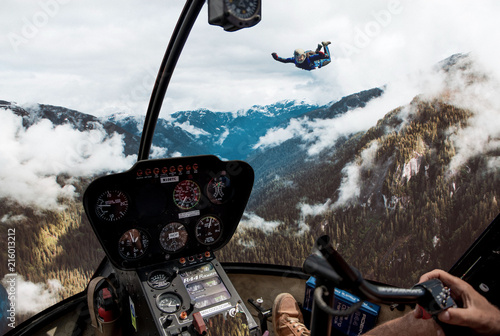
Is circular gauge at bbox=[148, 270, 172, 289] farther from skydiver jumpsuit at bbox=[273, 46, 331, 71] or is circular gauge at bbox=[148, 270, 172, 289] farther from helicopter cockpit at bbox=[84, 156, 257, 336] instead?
skydiver jumpsuit at bbox=[273, 46, 331, 71]

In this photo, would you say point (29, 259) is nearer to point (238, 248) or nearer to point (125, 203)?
point (238, 248)

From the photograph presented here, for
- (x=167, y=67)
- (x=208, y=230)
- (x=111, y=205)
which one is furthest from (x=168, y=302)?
(x=167, y=67)

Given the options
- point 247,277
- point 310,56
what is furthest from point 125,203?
point 310,56

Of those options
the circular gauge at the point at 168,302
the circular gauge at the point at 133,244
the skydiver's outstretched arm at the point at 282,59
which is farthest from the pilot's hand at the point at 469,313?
the skydiver's outstretched arm at the point at 282,59

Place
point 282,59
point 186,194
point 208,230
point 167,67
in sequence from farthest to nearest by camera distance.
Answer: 1. point 282,59
2. point 208,230
3. point 186,194
4. point 167,67

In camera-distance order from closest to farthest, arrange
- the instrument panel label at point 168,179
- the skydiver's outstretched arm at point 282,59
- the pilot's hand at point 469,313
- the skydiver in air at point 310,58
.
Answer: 1. the pilot's hand at point 469,313
2. the instrument panel label at point 168,179
3. the skydiver's outstretched arm at point 282,59
4. the skydiver in air at point 310,58

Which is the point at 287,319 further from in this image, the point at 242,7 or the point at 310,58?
the point at 310,58

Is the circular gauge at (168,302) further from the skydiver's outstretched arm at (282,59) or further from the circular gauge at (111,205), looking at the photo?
the skydiver's outstretched arm at (282,59)
